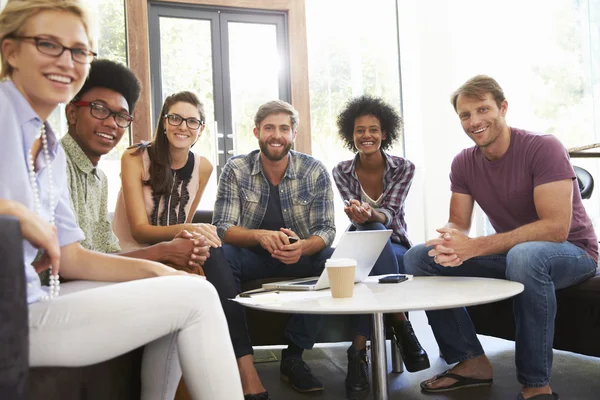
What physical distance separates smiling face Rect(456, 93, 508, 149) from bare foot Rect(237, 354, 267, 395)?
1218 mm

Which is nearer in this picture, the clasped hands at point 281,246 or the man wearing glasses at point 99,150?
the man wearing glasses at point 99,150

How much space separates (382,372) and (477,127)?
108 centimetres

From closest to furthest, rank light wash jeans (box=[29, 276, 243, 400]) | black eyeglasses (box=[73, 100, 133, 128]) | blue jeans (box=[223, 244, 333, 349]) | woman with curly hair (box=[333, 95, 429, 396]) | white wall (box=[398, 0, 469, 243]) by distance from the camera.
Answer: light wash jeans (box=[29, 276, 243, 400]) < black eyeglasses (box=[73, 100, 133, 128]) < blue jeans (box=[223, 244, 333, 349]) < woman with curly hair (box=[333, 95, 429, 396]) < white wall (box=[398, 0, 469, 243])

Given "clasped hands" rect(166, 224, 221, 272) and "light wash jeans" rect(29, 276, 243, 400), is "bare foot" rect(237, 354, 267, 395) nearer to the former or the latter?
"clasped hands" rect(166, 224, 221, 272)

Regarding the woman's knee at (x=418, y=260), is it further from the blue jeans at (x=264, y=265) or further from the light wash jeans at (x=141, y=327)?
the light wash jeans at (x=141, y=327)

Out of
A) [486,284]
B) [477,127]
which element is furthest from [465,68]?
[486,284]

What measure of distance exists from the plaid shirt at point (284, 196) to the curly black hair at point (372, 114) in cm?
61

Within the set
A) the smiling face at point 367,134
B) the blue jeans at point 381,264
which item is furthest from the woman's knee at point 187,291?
the smiling face at point 367,134

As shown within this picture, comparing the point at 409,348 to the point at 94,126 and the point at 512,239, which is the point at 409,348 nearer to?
the point at 512,239

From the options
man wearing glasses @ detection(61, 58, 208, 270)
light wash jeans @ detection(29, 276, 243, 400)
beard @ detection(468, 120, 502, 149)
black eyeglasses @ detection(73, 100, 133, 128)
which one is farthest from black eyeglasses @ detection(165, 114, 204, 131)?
light wash jeans @ detection(29, 276, 243, 400)

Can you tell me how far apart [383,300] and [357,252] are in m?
0.32

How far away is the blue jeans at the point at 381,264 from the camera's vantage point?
2.17 meters

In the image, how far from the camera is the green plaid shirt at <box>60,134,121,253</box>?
1.77 meters

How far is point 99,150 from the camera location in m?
1.98
